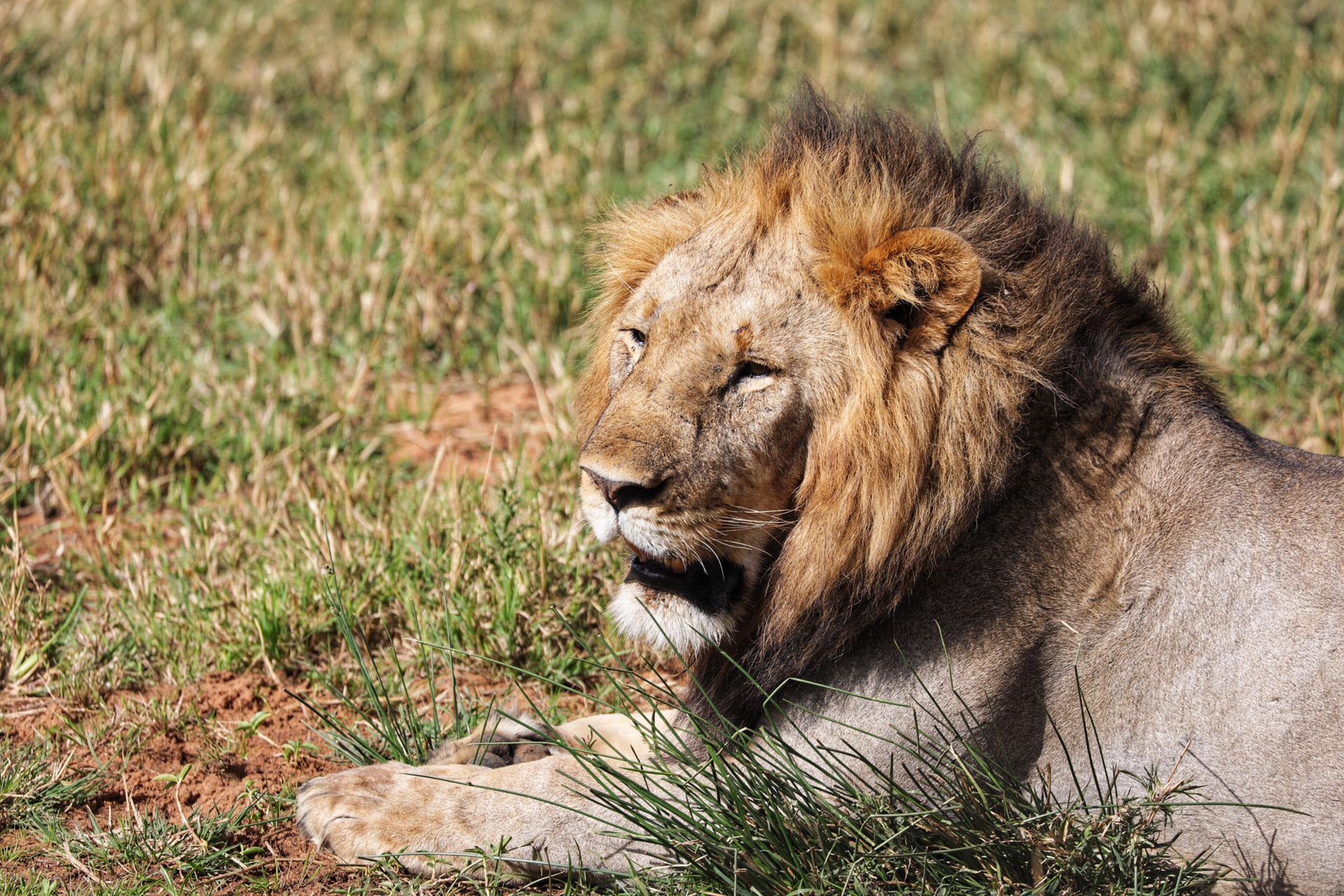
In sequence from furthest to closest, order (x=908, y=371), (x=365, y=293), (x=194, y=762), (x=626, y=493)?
(x=365, y=293) < (x=194, y=762) < (x=908, y=371) < (x=626, y=493)

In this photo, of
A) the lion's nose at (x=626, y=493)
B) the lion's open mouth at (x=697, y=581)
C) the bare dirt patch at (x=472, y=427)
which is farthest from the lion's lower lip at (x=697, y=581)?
the bare dirt patch at (x=472, y=427)

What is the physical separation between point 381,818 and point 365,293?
2.99m

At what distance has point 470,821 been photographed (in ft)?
9.50

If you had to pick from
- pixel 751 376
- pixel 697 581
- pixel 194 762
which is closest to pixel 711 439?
pixel 751 376

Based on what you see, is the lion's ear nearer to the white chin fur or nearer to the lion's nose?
the lion's nose

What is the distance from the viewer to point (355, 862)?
2857 mm

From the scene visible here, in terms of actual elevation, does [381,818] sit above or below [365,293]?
below

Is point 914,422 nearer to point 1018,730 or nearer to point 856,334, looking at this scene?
point 856,334

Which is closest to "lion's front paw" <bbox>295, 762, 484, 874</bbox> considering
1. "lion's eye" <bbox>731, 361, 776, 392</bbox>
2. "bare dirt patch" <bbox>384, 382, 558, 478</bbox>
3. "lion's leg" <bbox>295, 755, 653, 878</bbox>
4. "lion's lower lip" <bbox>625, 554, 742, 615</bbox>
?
"lion's leg" <bbox>295, 755, 653, 878</bbox>

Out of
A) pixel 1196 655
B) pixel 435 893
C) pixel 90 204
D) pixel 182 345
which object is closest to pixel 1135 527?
pixel 1196 655

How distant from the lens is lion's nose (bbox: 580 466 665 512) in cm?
267

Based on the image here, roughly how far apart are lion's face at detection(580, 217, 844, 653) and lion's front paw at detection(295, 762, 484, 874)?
0.59m

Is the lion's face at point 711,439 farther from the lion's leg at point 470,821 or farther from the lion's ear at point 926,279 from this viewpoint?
the lion's leg at point 470,821

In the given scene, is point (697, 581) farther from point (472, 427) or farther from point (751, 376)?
point (472, 427)
